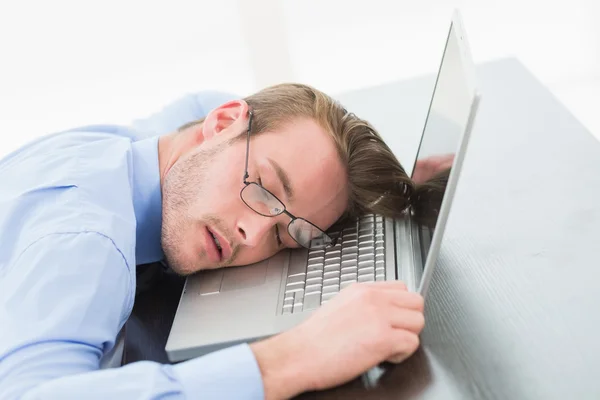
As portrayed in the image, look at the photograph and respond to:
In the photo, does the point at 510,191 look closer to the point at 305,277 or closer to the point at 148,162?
the point at 305,277

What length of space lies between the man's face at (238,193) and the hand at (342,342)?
34 cm

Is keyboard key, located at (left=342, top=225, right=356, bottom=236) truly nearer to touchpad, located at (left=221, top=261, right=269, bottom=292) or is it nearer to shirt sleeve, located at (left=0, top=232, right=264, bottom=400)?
touchpad, located at (left=221, top=261, right=269, bottom=292)

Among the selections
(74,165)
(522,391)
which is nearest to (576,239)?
(522,391)

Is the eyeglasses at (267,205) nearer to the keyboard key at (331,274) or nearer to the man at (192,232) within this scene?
the man at (192,232)

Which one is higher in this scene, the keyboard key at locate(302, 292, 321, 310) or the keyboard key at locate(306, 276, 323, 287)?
the keyboard key at locate(302, 292, 321, 310)

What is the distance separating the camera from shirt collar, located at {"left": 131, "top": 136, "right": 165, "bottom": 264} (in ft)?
4.66

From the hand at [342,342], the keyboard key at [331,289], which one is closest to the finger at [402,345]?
the hand at [342,342]

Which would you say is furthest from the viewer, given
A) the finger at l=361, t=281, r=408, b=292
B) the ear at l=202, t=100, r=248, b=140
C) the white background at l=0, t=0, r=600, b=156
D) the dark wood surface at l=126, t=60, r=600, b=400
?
the white background at l=0, t=0, r=600, b=156

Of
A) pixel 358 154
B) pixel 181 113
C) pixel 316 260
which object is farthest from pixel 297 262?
pixel 181 113

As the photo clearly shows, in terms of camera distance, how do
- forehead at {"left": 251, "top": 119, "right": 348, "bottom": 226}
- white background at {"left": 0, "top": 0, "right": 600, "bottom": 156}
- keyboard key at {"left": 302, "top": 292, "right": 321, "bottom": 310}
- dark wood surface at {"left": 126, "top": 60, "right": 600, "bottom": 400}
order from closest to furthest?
1. dark wood surface at {"left": 126, "top": 60, "right": 600, "bottom": 400}
2. keyboard key at {"left": 302, "top": 292, "right": 321, "bottom": 310}
3. forehead at {"left": 251, "top": 119, "right": 348, "bottom": 226}
4. white background at {"left": 0, "top": 0, "right": 600, "bottom": 156}

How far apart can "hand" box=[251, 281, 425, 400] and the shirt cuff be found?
1cm

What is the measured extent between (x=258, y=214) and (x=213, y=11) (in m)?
2.23

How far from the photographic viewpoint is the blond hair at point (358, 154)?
1371 millimetres

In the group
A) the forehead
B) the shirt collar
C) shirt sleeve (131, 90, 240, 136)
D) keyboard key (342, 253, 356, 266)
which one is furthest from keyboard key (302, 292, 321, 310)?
shirt sleeve (131, 90, 240, 136)
